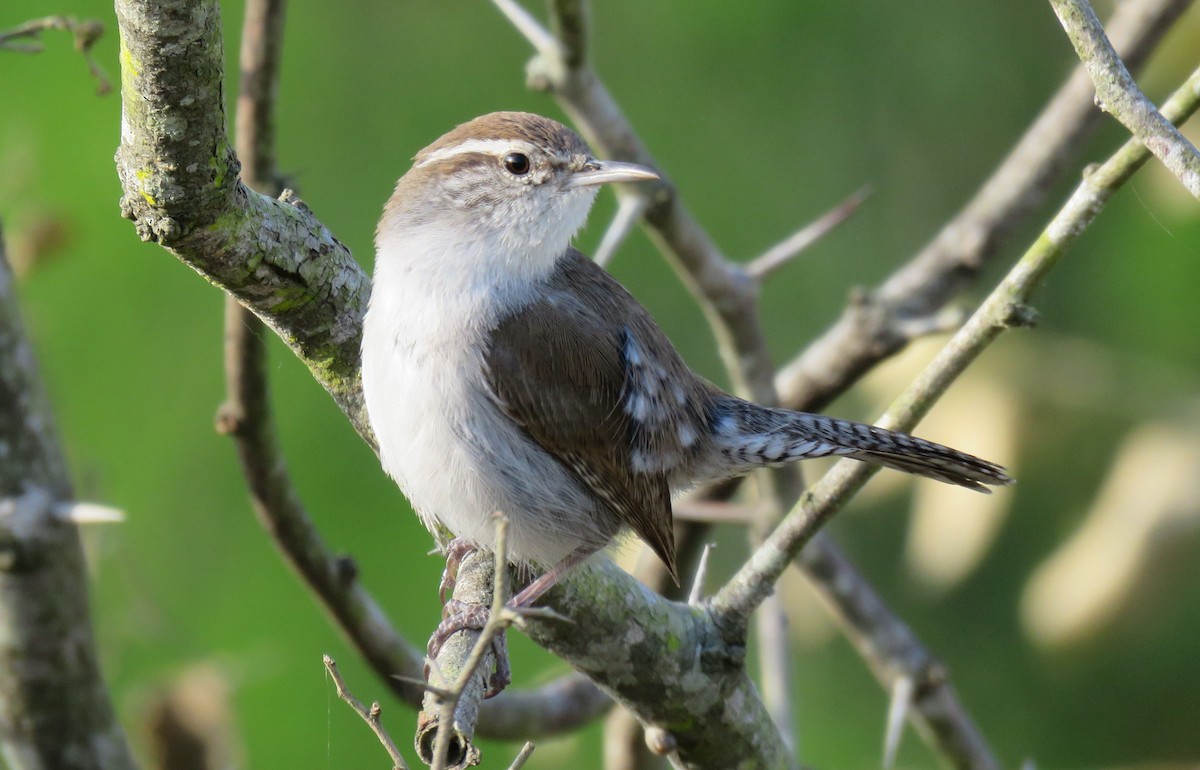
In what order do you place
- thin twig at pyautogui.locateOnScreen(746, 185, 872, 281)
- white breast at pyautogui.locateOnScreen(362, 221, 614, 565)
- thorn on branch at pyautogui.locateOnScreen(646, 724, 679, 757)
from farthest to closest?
thin twig at pyautogui.locateOnScreen(746, 185, 872, 281)
white breast at pyautogui.locateOnScreen(362, 221, 614, 565)
thorn on branch at pyautogui.locateOnScreen(646, 724, 679, 757)

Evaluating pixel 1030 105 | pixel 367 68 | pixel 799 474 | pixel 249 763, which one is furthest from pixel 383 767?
pixel 1030 105

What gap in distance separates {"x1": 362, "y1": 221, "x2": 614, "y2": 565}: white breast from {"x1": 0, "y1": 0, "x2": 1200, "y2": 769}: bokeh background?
6.18 ft

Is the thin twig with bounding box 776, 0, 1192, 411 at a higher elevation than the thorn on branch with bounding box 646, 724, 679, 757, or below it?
higher

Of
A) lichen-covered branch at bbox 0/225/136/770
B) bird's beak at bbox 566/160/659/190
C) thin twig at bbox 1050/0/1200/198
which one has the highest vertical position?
thin twig at bbox 1050/0/1200/198

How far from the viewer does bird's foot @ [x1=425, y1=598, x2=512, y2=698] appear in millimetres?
2363

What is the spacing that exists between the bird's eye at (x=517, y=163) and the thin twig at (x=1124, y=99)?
1.49 m

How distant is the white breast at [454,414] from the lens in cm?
271

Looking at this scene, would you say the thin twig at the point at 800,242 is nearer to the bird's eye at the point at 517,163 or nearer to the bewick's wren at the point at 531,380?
the bewick's wren at the point at 531,380

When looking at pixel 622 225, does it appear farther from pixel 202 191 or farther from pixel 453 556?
pixel 202 191

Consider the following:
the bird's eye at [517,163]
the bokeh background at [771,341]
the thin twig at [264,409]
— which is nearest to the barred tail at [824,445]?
the bird's eye at [517,163]

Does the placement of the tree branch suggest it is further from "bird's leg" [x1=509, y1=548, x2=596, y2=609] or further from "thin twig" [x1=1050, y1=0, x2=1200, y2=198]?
"thin twig" [x1=1050, y1=0, x2=1200, y2=198]

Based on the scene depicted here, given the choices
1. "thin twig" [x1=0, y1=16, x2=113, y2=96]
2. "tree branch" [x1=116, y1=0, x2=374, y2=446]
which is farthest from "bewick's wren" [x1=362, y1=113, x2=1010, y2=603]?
"thin twig" [x1=0, y1=16, x2=113, y2=96]

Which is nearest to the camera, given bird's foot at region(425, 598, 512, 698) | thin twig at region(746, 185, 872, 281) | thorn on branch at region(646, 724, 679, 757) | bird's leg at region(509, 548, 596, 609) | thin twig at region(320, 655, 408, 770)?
thin twig at region(320, 655, 408, 770)

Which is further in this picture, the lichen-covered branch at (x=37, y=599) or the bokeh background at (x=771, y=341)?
the bokeh background at (x=771, y=341)
